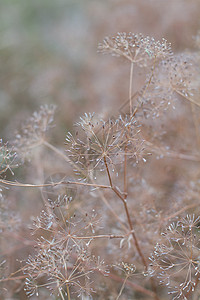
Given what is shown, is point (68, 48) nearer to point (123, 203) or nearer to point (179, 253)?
point (123, 203)

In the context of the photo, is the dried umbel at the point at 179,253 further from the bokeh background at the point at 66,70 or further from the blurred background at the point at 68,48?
the blurred background at the point at 68,48

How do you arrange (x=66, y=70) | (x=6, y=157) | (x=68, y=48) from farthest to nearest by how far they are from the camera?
1. (x=68, y=48)
2. (x=66, y=70)
3. (x=6, y=157)

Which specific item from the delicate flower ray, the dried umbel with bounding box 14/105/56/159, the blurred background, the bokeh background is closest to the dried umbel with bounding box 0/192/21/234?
the bokeh background

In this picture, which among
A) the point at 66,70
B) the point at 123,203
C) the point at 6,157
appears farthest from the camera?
the point at 66,70

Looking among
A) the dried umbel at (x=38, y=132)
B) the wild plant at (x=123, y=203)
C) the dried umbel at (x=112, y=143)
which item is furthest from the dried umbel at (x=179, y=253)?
the dried umbel at (x=38, y=132)

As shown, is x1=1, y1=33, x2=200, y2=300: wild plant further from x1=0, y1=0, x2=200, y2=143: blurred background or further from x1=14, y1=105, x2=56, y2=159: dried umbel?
x1=0, y1=0, x2=200, y2=143: blurred background

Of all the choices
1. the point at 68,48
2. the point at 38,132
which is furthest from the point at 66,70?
the point at 38,132

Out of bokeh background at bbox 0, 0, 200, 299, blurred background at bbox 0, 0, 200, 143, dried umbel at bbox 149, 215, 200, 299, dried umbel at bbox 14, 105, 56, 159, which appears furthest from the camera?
blurred background at bbox 0, 0, 200, 143

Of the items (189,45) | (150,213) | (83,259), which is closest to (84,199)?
(150,213)

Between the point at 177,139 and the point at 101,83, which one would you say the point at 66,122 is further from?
the point at 177,139
